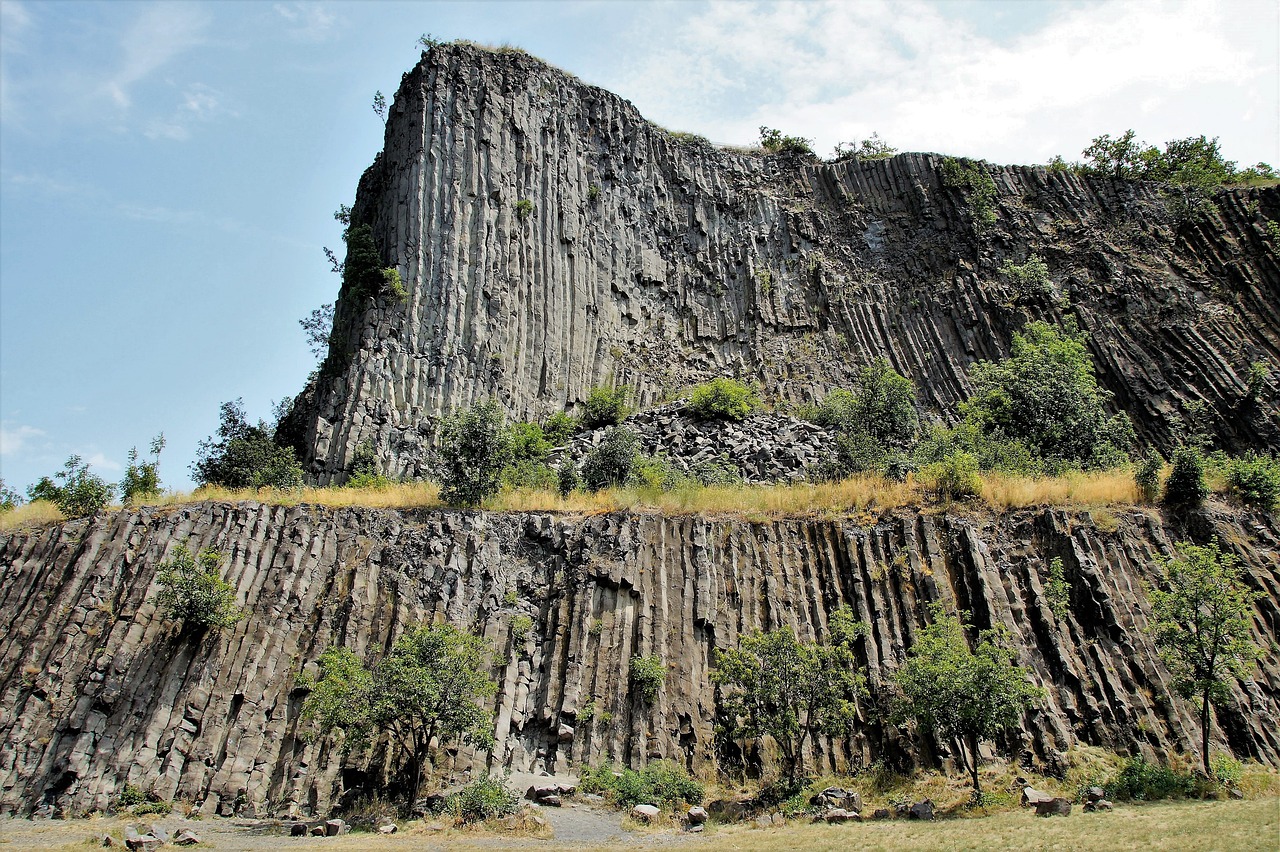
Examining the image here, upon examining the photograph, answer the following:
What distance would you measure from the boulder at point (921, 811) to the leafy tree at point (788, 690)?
2.26 meters

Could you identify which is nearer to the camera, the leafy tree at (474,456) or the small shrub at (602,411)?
the leafy tree at (474,456)

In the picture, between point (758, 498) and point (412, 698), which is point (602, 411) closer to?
point (758, 498)

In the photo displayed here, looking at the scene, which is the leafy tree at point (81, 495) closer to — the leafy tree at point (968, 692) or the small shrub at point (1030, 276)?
the leafy tree at point (968, 692)

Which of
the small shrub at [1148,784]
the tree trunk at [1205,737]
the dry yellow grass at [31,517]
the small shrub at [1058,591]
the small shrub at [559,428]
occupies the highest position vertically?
the small shrub at [559,428]

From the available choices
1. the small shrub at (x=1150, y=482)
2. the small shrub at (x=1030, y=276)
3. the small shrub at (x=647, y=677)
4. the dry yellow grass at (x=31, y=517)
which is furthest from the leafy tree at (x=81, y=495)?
the small shrub at (x=1030, y=276)

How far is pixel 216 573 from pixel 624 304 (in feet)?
87.1

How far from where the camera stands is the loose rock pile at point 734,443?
106ft

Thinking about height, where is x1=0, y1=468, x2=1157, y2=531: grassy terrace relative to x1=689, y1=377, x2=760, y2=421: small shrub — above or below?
below

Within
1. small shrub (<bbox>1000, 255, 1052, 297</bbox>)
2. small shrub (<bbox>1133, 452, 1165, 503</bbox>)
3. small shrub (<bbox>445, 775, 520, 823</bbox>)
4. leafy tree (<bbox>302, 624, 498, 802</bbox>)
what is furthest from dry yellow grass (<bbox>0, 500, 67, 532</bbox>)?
small shrub (<bbox>1000, 255, 1052, 297</bbox>)

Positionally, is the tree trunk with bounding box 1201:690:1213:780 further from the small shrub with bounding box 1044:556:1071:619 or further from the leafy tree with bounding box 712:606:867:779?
the leafy tree with bounding box 712:606:867:779

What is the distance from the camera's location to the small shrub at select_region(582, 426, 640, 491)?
29672 millimetres

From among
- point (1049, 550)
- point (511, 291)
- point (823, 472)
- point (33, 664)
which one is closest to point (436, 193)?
point (511, 291)

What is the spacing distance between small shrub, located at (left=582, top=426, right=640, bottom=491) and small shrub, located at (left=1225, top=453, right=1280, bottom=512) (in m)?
16.7

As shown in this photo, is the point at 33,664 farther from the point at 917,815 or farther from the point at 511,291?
the point at 511,291
